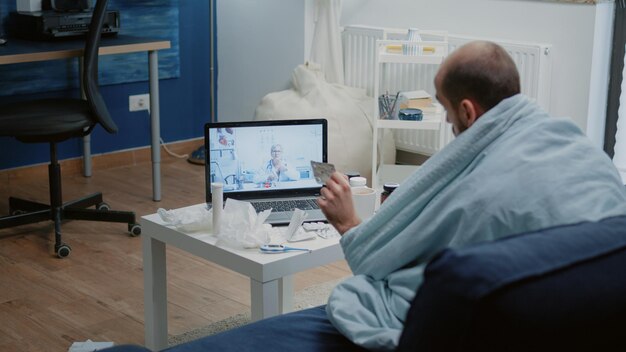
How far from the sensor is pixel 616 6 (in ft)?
13.8

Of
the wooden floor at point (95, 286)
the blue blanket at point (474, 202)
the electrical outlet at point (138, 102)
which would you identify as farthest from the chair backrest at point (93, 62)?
the blue blanket at point (474, 202)

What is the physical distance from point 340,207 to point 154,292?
2.66 feet

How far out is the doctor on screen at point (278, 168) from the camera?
2.82 metres

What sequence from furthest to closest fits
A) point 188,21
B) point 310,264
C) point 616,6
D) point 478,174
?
1. point 188,21
2. point 616,6
3. point 310,264
4. point 478,174

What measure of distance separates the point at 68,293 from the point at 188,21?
2.25 meters

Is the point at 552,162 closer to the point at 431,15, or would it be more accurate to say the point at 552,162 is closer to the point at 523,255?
the point at 523,255

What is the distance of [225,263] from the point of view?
2.47 m

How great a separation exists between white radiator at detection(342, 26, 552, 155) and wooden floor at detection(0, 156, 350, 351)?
1195 mm

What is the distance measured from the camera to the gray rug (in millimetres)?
3051

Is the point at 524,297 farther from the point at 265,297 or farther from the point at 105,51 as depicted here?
the point at 105,51

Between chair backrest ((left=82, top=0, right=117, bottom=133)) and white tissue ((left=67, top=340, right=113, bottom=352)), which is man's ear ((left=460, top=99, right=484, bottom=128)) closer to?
white tissue ((left=67, top=340, right=113, bottom=352))

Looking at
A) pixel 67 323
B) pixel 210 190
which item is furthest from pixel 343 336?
pixel 67 323

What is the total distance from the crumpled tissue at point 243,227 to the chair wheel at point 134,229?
1483 mm

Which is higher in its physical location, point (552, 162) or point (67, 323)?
point (552, 162)
